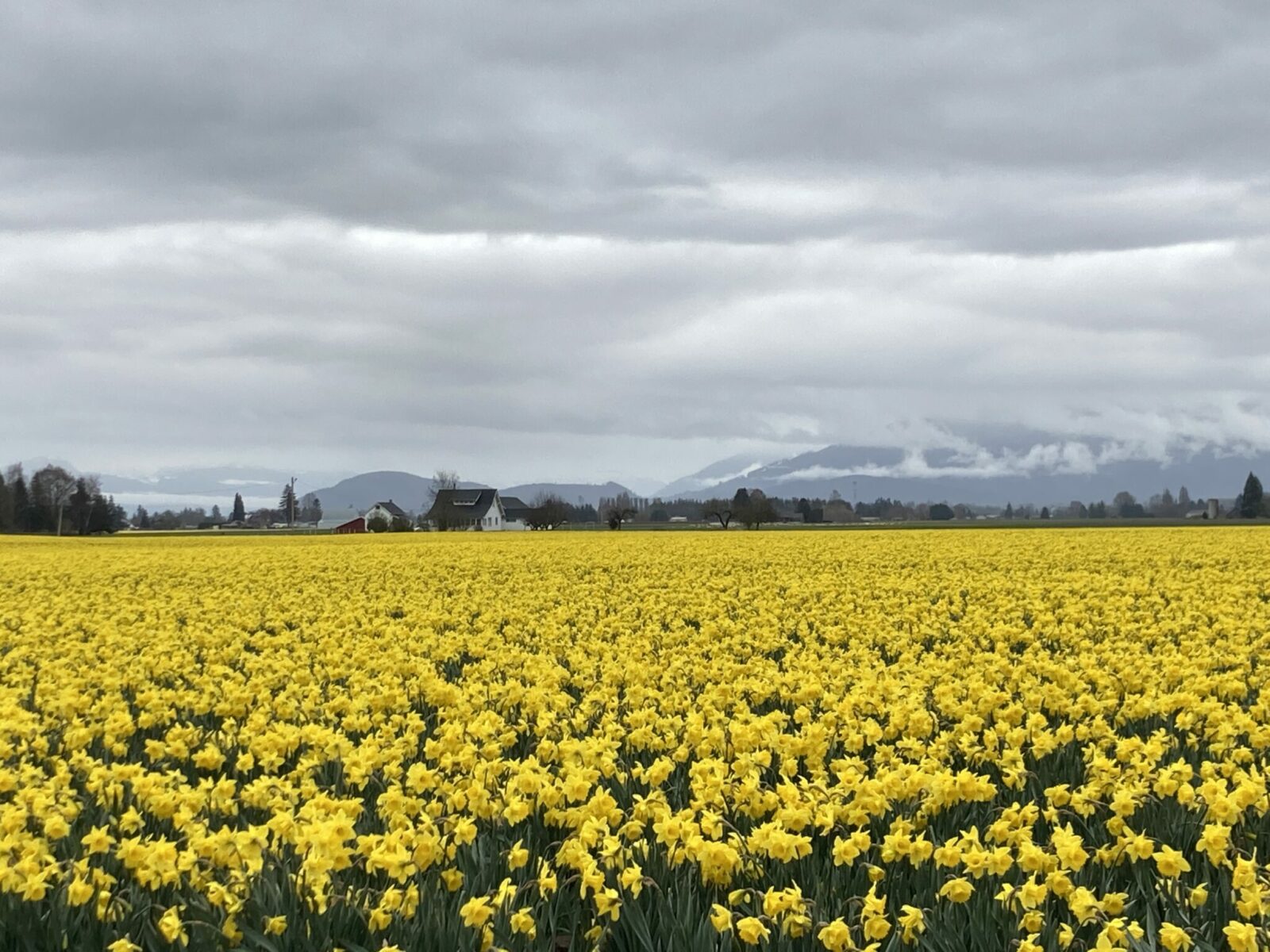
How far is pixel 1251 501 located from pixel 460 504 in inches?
3853

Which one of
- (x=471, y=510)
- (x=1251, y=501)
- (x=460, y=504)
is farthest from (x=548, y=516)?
(x=1251, y=501)

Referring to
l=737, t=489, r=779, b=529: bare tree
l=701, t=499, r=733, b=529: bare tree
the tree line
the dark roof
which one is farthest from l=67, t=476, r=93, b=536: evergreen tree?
l=737, t=489, r=779, b=529: bare tree

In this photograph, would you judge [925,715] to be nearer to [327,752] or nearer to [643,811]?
[643,811]

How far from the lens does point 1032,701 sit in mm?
9352

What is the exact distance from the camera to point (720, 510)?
11856 cm

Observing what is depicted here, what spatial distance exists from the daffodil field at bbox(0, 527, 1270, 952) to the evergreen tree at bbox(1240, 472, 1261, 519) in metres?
123

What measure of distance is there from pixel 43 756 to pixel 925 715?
670 cm

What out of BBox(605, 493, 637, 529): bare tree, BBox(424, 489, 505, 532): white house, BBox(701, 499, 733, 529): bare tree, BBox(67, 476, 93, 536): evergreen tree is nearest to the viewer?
BBox(605, 493, 637, 529): bare tree

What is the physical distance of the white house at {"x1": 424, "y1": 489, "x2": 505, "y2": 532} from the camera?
110 meters

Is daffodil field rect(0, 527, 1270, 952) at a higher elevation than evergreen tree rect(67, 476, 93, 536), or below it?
below

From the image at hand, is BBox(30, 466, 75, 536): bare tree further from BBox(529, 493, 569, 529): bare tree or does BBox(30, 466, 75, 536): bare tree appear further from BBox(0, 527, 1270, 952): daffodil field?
BBox(0, 527, 1270, 952): daffodil field

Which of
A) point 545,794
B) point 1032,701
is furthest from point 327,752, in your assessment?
point 1032,701

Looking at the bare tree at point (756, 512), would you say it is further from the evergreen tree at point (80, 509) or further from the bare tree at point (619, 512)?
the evergreen tree at point (80, 509)

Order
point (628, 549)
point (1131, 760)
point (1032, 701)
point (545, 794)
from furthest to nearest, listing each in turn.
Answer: point (628, 549), point (1032, 701), point (1131, 760), point (545, 794)
